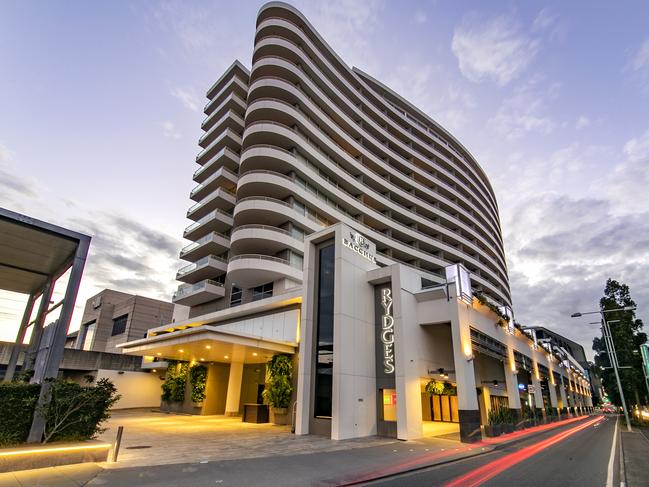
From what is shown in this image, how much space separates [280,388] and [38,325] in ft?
43.6

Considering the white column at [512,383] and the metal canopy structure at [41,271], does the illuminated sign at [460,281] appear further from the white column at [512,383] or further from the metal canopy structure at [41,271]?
the metal canopy structure at [41,271]

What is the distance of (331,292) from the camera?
21.0 m

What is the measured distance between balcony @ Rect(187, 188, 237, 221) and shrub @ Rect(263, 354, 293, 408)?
25.4 meters

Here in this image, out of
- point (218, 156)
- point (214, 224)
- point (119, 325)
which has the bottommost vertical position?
point (119, 325)

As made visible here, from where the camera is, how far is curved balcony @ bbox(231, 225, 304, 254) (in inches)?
1373

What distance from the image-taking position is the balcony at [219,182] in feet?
145

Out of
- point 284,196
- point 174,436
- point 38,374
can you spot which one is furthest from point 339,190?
point 38,374

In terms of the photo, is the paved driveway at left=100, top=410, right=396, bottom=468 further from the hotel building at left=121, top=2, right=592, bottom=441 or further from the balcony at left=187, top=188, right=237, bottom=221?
the balcony at left=187, top=188, right=237, bottom=221

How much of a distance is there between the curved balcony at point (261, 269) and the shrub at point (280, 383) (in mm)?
12107

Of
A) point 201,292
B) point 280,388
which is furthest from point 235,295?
point 280,388

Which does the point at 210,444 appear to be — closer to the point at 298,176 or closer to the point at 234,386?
the point at 234,386

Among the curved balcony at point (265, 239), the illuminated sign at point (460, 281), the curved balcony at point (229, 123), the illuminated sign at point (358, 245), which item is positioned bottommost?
the illuminated sign at point (460, 281)

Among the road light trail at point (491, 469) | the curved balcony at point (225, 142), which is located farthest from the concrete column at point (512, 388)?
the curved balcony at point (225, 142)

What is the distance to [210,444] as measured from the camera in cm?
1464
